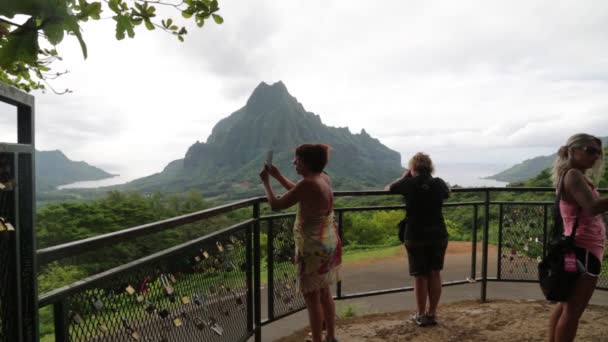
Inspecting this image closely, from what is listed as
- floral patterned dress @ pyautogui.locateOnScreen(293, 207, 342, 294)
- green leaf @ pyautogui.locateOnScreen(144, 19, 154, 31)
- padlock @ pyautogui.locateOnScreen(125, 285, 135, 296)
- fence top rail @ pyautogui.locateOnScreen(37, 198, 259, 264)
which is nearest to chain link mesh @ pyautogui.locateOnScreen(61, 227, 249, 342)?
padlock @ pyautogui.locateOnScreen(125, 285, 135, 296)

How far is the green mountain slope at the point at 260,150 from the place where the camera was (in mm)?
118000

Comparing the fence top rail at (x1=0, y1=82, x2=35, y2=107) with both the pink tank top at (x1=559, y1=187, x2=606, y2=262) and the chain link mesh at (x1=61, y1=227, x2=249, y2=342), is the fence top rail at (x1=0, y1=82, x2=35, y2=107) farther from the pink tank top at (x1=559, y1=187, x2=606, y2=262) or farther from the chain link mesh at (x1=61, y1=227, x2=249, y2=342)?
the pink tank top at (x1=559, y1=187, x2=606, y2=262)

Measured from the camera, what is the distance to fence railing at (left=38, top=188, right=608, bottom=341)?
1.56 m

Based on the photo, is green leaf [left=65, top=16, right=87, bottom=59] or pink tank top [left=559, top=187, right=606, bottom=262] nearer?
green leaf [left=65, top=16, right=87, bottom=59]

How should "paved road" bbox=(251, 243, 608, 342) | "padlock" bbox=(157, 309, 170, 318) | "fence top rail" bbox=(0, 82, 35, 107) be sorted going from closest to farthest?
"fence top rail" bbox=(0, 82, 35, 107) → "padlock" bbox=(157, 309, 170, 318) → "paved road" bbox=(251, 243, 608, 342)

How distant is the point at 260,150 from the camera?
139m

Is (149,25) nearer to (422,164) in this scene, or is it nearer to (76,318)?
(76,318)

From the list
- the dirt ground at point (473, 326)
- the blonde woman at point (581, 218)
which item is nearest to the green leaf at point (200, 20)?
the blonde woman at point (581, 218)

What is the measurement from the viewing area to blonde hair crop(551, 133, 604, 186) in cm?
143

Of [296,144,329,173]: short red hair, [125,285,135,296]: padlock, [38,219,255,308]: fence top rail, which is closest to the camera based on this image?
[38,219,255,308]: fence top rail

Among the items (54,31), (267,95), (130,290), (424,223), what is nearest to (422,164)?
(424,223)

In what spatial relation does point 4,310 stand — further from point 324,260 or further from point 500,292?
point 500,292

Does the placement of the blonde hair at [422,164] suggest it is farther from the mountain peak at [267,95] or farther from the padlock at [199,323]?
the mountain peak at [267,95]

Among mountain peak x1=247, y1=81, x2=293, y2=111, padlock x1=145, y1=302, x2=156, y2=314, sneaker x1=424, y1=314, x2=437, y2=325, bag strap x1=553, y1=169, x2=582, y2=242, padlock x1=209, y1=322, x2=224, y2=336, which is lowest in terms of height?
sneaker x1=424, y1=314, x2=437, y2=325
